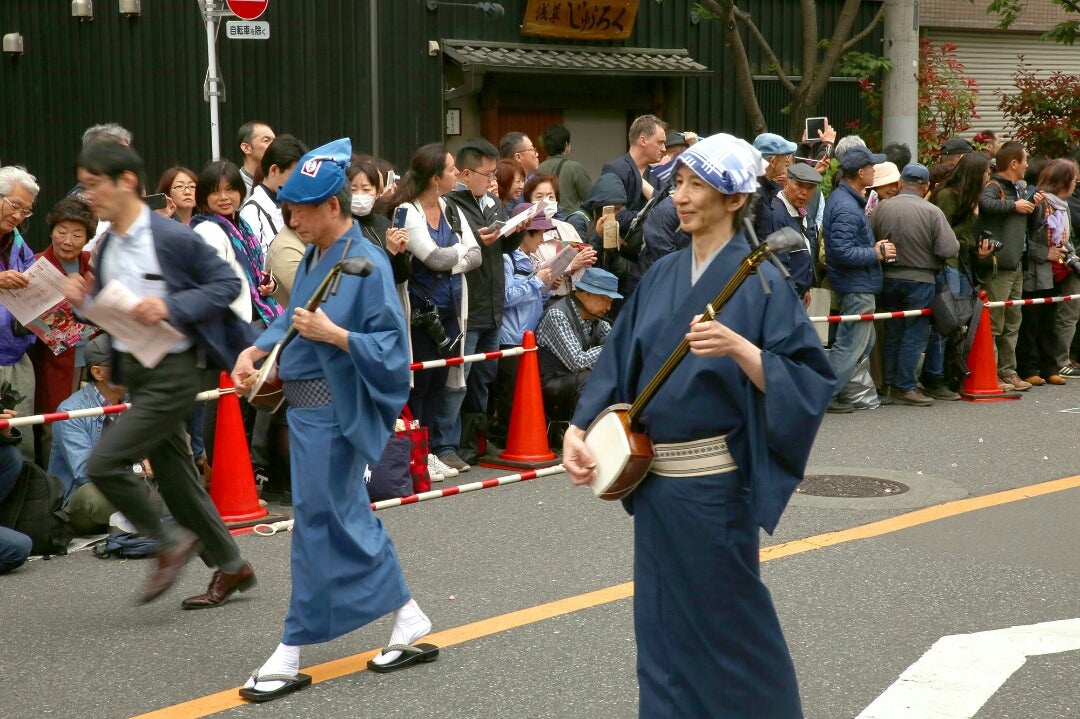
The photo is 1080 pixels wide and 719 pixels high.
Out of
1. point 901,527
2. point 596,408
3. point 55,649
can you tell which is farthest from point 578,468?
point 901,527

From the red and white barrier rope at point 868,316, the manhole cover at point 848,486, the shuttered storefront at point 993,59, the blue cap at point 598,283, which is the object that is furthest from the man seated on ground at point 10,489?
the shuttered storefront at point 993,59

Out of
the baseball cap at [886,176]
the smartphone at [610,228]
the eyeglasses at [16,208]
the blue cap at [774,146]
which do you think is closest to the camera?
the eyeglasses at [16,208]

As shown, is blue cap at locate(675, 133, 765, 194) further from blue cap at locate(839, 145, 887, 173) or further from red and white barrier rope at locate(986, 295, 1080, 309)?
red and white barrier rope at locate(986, 295, 1080, 309)

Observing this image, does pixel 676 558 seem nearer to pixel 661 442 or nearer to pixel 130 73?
pixel 661 442

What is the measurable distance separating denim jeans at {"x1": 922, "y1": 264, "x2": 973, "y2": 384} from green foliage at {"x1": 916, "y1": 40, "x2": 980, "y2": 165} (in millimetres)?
5783

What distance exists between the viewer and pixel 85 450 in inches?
275

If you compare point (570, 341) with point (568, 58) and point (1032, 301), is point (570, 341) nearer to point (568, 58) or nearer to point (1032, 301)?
point (1032, 301)

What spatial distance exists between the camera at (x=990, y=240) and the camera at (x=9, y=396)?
7551 millimetres

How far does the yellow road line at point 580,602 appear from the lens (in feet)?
15.5

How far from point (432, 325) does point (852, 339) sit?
3.83 meters

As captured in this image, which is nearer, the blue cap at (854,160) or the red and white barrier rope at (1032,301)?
the blue cap at (854,160)

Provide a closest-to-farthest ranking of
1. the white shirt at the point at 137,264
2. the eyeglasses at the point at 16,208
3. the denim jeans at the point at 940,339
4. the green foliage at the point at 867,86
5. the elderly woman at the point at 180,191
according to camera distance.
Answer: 1. the white shirt at the point at 137,264
2. the eyeglasses at the point at 16,208
3. the elderly woman at the point at 180,191
4. the denim jeans at the point at 940,339
5. the green foliage at the point at 867,86

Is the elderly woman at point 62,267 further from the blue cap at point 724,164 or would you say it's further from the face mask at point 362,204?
the blue cap at point 724,164

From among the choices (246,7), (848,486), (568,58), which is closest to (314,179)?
(848,486)
